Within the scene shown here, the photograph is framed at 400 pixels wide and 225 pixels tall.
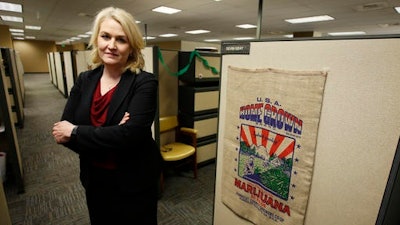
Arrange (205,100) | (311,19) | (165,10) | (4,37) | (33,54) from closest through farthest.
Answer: (205,100), (165,10), (311,19), (4,37), (33,54)

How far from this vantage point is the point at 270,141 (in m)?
1.07

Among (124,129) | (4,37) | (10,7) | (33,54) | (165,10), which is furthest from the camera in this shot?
(33,54)

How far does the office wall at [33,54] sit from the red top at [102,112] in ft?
65.4

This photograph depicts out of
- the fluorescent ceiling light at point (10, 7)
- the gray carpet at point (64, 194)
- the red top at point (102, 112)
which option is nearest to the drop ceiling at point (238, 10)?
the fluorescent ceiling light at point (10, 7)

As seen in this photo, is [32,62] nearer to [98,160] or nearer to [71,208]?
[71,208]

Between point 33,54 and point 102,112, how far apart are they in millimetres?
20391

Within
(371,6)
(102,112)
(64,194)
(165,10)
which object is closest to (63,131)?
(102,112)

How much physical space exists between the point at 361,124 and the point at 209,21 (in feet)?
22.3

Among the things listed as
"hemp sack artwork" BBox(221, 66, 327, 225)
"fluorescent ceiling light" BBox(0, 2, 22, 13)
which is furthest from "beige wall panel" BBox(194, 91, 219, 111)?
"fluorescent ceiling light" BBox(0, 2, 22, 13)

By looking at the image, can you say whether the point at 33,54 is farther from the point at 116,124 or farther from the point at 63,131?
the point at 116,124

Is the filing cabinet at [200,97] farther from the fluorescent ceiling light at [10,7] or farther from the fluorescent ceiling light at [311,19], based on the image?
the fluorescent ceiling light at [10,7]

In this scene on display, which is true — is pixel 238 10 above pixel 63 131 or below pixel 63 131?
above

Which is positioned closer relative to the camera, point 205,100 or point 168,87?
point 168,87

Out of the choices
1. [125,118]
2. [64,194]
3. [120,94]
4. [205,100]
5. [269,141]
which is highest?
[120,94]
